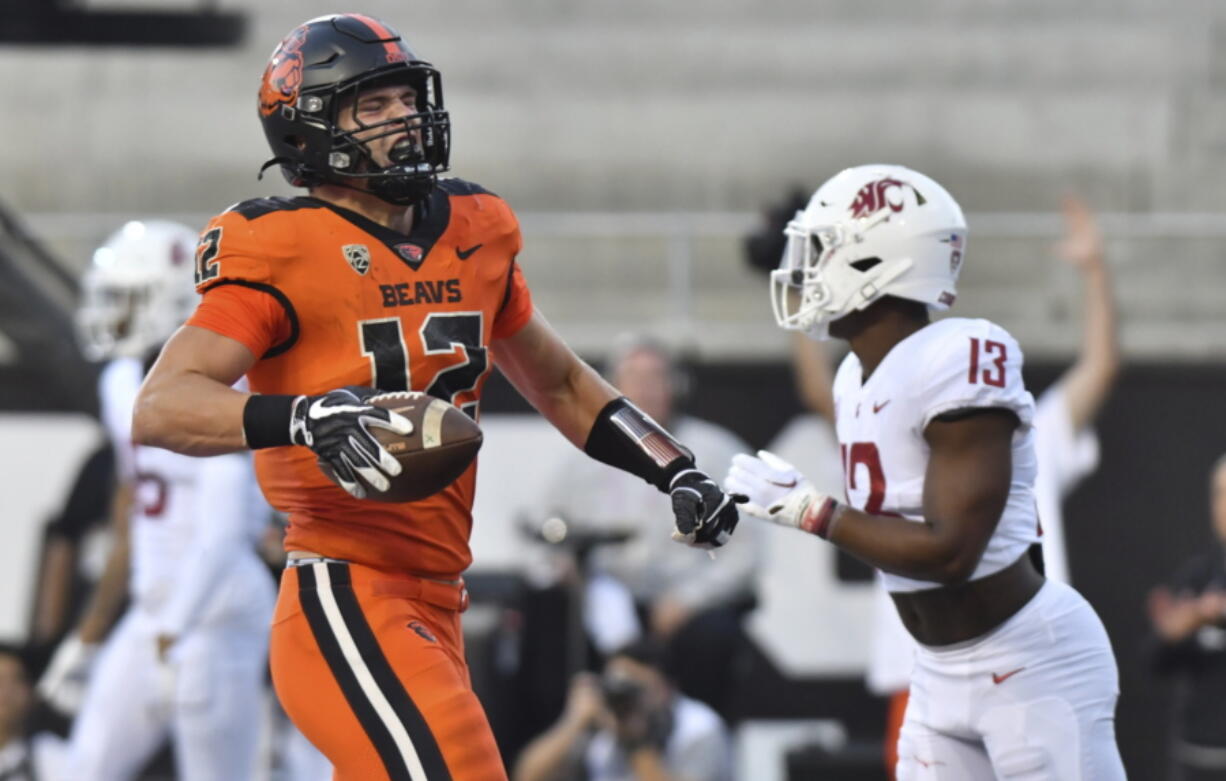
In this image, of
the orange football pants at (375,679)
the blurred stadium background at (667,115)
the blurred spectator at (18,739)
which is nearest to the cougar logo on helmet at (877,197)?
the orange football pants at (375,679)

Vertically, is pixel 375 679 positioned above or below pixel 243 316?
below

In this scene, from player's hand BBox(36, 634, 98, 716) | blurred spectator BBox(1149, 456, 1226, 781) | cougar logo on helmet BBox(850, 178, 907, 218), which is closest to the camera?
cougar logo on helmet BBox(850, 178, 907, 218)

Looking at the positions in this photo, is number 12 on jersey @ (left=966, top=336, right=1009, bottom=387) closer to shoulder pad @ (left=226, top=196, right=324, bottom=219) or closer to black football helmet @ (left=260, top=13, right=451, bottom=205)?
black football helmet @ (left=260, top=13, right=451, bottom=205)

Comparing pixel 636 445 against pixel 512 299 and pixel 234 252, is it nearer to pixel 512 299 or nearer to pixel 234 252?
pixel 512 299

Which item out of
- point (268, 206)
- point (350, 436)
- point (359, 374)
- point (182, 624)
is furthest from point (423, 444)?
point (182, 624)

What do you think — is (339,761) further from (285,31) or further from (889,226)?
(285,31)

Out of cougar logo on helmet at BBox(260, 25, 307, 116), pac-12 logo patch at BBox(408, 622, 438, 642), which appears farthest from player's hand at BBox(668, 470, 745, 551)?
cougar logo on helmet at BBox(260, 25, 307, 116)

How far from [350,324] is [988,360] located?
3.81 ft

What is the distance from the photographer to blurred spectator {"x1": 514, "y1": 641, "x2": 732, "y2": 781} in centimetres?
587

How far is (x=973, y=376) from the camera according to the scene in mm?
3191

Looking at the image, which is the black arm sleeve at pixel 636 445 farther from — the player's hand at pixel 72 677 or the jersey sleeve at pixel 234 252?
the player's hand at pixel 72 677

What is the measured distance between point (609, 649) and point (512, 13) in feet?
17.1

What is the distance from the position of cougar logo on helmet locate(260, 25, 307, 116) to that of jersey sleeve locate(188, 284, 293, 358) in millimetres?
433

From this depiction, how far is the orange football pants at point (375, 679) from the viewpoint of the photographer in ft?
9.30
